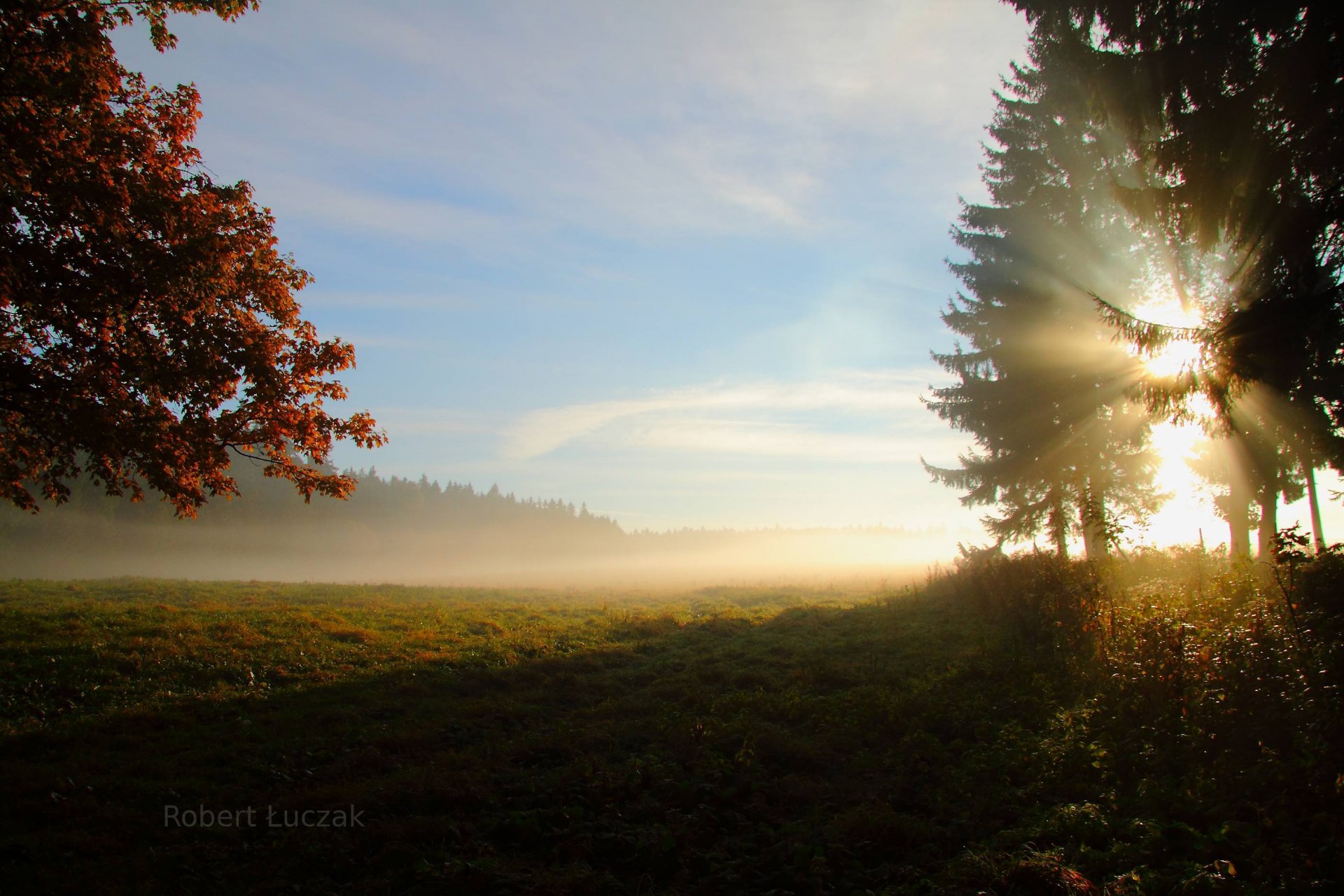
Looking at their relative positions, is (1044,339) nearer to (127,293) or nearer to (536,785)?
(536,785)

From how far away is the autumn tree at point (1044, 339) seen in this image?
62.0ft

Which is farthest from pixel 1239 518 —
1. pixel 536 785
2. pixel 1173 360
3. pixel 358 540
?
pixel 358 540

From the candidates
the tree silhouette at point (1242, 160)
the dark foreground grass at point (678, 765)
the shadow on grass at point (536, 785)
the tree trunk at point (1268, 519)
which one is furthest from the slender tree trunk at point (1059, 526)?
the shadow on grass at point (536, 785)

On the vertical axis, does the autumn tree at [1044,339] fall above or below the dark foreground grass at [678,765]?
above

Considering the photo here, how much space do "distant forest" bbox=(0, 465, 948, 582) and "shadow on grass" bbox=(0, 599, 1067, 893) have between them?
6.36 metres

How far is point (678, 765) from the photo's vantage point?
26.8ft

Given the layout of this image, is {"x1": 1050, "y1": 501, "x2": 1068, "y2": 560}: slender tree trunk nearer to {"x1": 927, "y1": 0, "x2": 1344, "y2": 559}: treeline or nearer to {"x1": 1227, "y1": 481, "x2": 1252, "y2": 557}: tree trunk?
{"x1": 927, "y1": 0, "x2": 1344, "y2": 559}: treeline

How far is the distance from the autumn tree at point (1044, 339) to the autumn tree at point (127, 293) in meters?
18.7

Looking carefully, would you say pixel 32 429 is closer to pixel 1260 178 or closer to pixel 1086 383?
pixel 1260 178

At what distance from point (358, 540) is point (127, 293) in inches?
3716

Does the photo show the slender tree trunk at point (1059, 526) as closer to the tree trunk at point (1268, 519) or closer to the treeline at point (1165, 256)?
the treeline at point (1165, 256)

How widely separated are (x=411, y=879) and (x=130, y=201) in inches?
418

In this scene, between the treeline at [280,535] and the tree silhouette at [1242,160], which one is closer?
the tree silhouette at [1242,160]

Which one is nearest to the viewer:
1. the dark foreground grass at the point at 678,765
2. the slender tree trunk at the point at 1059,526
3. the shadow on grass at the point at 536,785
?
the dark foreground grass at the point at 678,765
